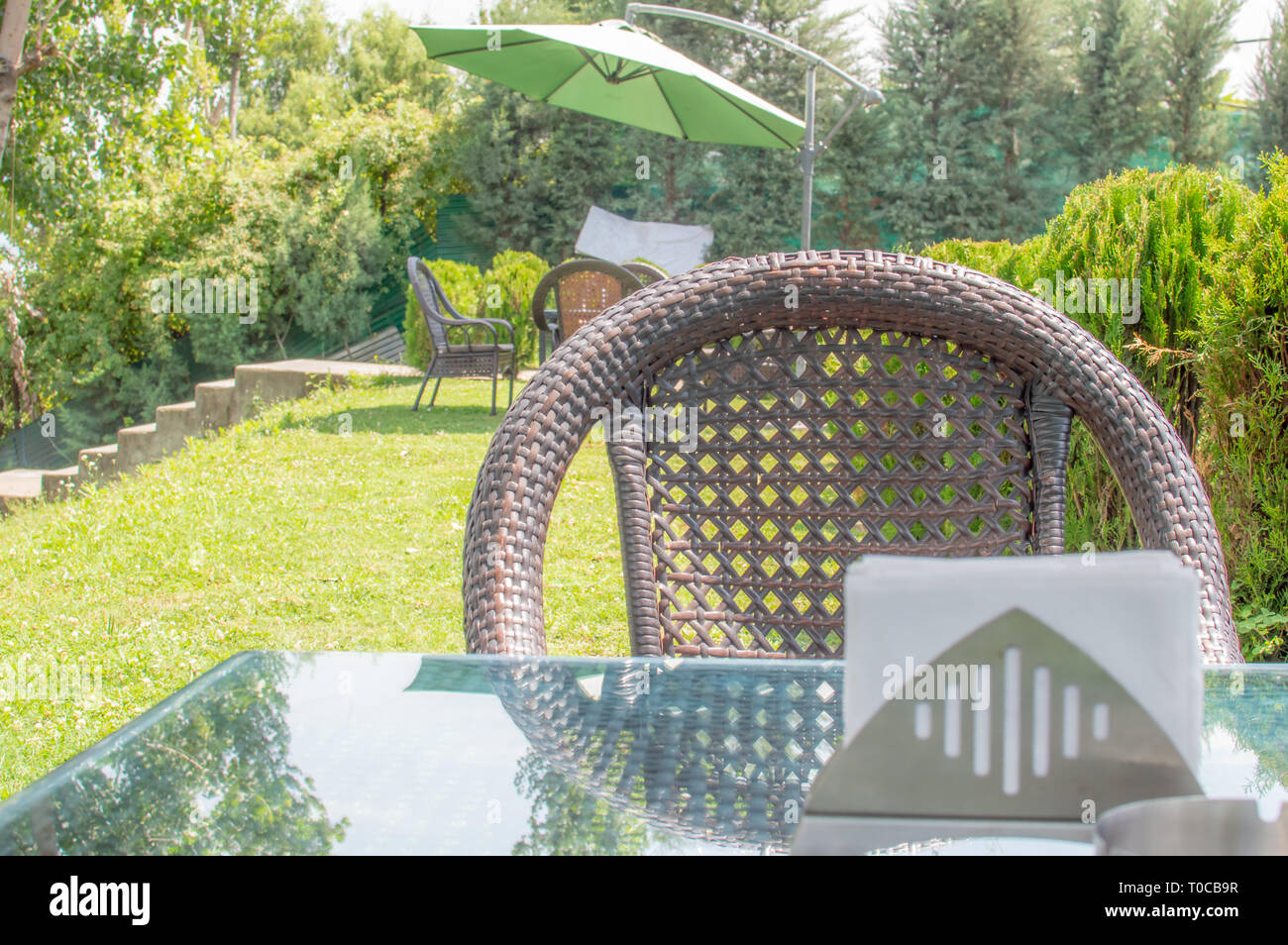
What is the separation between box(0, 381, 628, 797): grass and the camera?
2697mm

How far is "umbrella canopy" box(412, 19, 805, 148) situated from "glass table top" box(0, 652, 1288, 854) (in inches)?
271

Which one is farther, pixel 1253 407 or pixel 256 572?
pixel 256 572

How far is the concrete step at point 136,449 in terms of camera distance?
7.59 meters

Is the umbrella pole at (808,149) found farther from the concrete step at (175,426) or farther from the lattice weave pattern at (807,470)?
the lattice weave pattern at (807,470)

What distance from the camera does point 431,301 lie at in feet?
23.2

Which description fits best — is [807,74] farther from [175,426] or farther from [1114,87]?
[1114,87]

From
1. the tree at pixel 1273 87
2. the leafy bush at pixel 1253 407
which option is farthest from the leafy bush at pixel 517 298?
the tree at pixel 1273 87

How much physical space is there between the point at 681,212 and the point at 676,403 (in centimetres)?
1673

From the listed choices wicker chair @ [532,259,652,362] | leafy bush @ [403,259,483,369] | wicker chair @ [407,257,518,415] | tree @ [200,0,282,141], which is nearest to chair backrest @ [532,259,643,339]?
wicker chair @ [532,259,652,362]

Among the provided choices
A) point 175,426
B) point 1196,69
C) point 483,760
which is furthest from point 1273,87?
point 483,760

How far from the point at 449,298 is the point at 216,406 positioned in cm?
283

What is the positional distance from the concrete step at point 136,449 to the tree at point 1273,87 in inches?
569

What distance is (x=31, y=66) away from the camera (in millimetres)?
6711
